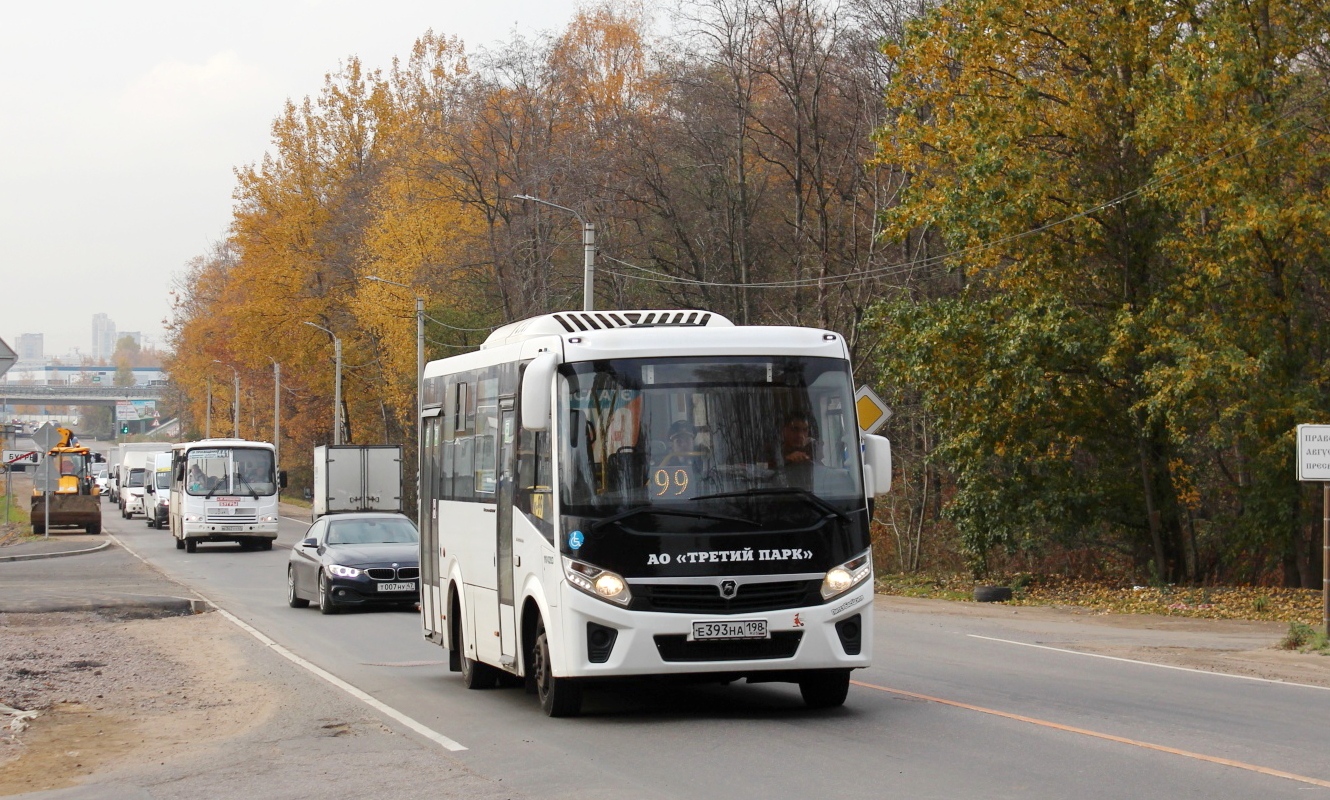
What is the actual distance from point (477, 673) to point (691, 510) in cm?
386

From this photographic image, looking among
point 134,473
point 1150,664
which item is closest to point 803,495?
point 1150,664

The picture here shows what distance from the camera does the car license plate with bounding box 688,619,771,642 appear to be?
10828 millimetres

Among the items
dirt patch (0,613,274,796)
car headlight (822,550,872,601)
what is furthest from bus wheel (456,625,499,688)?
car headlight (822,550,872,601)

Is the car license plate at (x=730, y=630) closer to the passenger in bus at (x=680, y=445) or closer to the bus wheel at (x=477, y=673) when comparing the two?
the passenger in bus at (x=680, y=445)

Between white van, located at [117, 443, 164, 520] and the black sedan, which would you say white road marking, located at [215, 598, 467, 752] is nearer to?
the black sedan

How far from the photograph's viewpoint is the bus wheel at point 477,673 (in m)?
13.9

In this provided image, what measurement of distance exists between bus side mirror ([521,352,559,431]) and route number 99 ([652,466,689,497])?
3.11ft

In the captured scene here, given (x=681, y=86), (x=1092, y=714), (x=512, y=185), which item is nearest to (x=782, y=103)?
(x=681, y=86)

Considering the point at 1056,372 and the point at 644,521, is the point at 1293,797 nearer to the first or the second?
the point at 644,521

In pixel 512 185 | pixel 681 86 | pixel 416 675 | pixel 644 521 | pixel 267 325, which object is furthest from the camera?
pixel 267 325

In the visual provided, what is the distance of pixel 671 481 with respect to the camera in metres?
11.0

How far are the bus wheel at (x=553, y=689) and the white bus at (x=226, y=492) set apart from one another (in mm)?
34821

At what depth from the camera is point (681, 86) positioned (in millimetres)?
44219

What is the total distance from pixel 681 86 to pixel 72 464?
35.9m
